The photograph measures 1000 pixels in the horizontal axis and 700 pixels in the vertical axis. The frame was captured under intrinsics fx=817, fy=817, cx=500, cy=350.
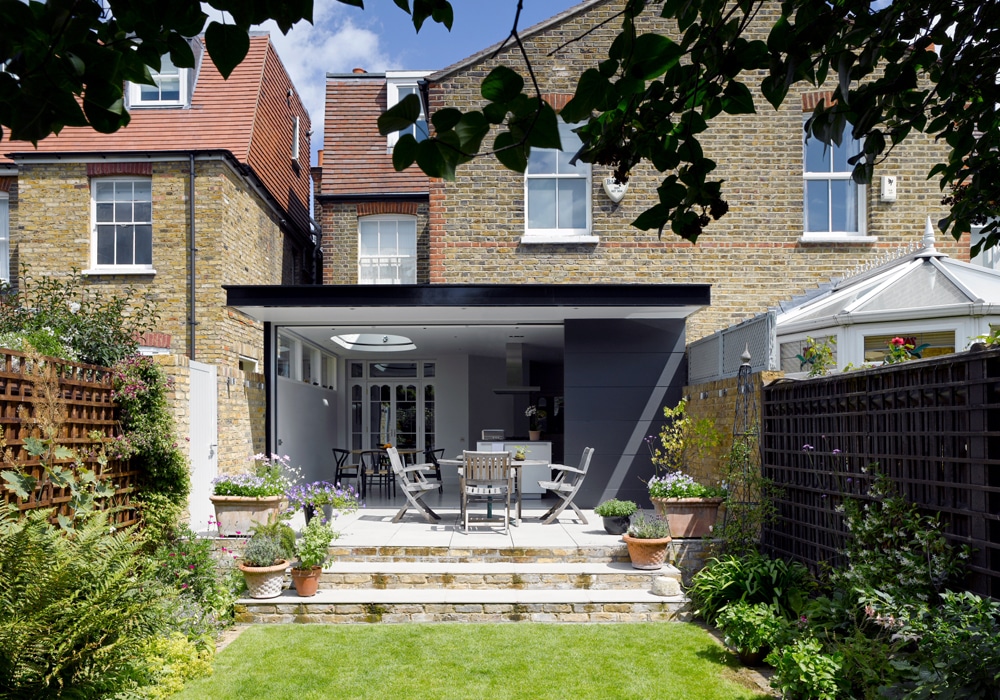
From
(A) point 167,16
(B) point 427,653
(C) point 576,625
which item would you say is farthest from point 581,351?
(A) point 167,16

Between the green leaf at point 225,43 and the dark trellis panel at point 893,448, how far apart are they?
13.1 ft

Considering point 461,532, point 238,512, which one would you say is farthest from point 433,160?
point 461,532

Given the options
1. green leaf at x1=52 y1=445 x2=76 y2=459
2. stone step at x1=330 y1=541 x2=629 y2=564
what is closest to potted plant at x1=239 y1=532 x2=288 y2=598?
stone step at x1=330 y1=541 x2=629 y2=564

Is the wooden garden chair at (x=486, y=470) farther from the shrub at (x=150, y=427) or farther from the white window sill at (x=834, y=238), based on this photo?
the white window sill at (x=834, y=238)

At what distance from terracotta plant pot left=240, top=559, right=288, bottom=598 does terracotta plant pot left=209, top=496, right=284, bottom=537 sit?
3.66ft

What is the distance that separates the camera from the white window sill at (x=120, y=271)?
12.7m

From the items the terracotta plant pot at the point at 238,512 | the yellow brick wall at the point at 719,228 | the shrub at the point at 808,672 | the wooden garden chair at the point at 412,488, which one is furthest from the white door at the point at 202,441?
the shrub at the point at 808,672

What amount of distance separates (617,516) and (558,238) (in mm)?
4615

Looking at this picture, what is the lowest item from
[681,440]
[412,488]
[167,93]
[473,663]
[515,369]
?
[473,663]

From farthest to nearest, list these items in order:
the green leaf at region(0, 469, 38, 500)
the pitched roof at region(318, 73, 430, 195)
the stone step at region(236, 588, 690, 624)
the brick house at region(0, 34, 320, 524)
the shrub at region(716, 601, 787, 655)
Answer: the pitched roof at region(318, 73, 430, 195) → the brick house at region(0, 34, 320, 524) → the stone step at region(236, 588, 690, 624) → the shrub at region(716, 601, 787, 655) → the green leaf at region(0, 469, 38, 500)

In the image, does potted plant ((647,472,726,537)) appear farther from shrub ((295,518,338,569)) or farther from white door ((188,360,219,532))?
white door ((188,360,219,532))

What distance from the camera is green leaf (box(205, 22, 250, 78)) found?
1.94 m

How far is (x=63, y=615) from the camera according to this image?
436 centimetres

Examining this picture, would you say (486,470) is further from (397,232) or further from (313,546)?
(397,232)
